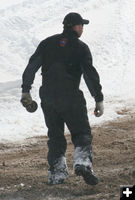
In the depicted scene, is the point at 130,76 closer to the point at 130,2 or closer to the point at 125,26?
the point at 125,26

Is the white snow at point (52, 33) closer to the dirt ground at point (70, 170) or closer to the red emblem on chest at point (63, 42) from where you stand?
the dirt ground at point (70, 170)

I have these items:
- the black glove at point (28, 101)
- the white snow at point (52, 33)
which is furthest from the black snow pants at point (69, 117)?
the white snow at point (52, 33)

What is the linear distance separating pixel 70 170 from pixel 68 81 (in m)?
1.73

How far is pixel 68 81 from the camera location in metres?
5.78

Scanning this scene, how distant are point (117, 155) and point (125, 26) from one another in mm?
19811

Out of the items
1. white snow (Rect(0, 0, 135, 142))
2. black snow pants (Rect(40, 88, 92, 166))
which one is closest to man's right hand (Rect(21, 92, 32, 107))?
black snow pants (Rect(40, 88, 92, 166))

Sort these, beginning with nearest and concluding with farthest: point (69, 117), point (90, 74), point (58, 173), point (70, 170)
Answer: point (90, 74), point (69, 117), point (58, 173), point (70, 170)

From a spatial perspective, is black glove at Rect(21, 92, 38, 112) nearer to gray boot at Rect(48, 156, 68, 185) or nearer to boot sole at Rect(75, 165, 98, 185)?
gray boot at Rect(48, 156, 68, 185)

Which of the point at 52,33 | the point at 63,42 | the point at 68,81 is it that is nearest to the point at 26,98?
the point at 68,81

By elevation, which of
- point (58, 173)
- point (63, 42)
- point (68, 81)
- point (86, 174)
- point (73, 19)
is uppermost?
point (73, 19)

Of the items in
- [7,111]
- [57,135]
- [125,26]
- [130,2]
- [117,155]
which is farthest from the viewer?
[130,2]

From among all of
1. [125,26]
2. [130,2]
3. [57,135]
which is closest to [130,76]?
[125,26]

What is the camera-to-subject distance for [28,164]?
816cm

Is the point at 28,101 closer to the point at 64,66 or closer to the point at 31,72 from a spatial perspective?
the point at 31,72
